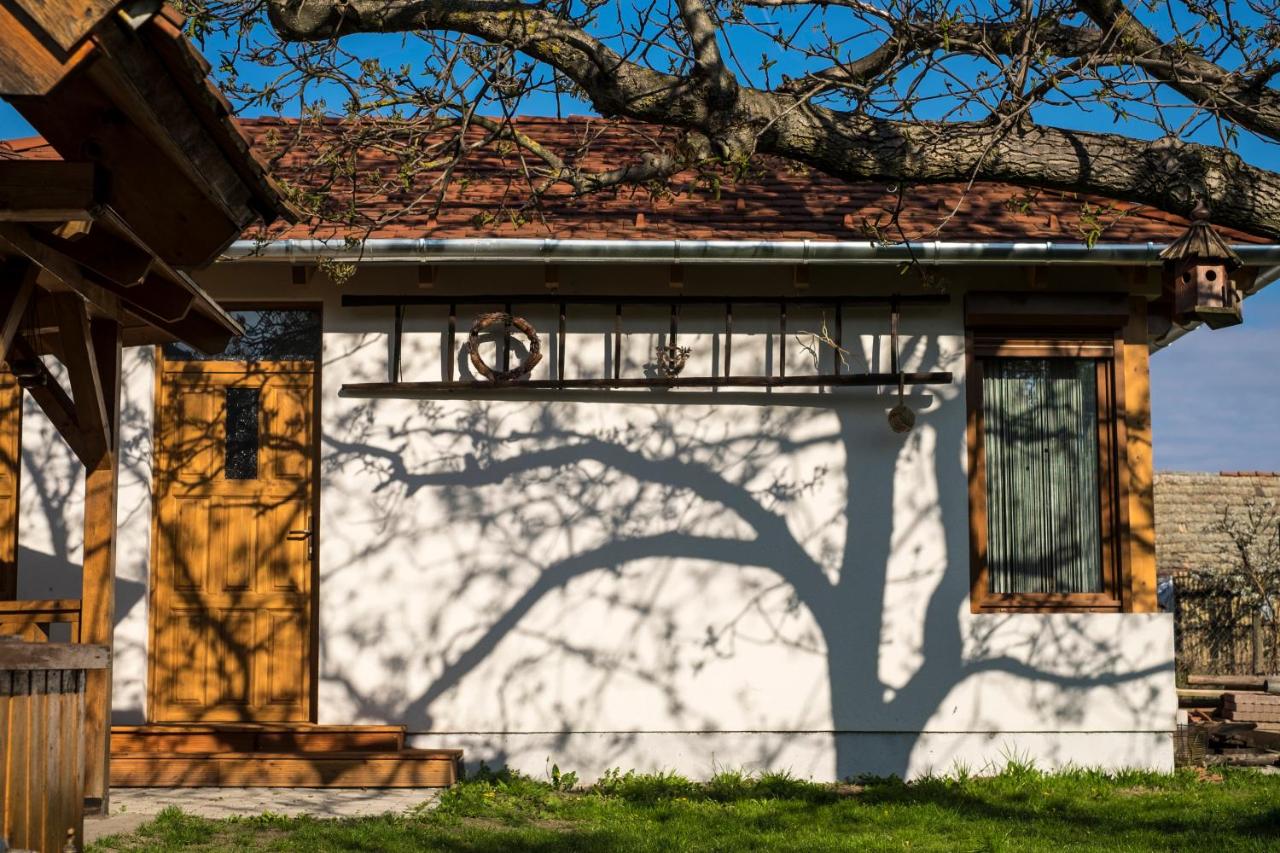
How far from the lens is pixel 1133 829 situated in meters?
6.90

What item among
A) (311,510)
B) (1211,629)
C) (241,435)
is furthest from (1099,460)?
(1211,629)

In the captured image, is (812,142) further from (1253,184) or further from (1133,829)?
(1133,829)

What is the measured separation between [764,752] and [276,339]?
3.84m

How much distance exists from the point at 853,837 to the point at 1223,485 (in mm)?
14060

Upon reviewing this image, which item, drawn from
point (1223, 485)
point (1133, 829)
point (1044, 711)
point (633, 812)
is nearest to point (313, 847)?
point (633, 812)

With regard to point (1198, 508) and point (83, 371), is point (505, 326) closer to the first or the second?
point (83, 371)

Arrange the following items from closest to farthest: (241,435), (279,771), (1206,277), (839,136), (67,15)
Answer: (67,15) → (839,136) → (1206,277) → (279,771) → (241,435)

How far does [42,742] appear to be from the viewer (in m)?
5.22

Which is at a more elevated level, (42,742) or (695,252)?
(695,252)

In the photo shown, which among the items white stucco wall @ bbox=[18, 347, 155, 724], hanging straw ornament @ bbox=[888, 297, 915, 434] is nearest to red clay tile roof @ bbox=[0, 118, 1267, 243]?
hanging straw ornament @ bbox=[888, 297, 915, 434]

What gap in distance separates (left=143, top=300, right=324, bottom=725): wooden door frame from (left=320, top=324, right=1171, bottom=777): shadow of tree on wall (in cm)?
19

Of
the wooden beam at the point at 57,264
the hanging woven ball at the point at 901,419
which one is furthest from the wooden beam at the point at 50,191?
the hanging woven ball at the point at 901,419

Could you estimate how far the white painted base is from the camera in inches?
326

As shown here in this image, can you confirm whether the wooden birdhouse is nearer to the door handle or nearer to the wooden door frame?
the wooden door frame
